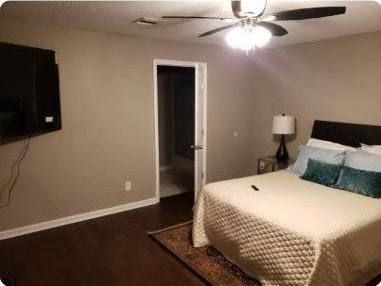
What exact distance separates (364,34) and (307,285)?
2971mm

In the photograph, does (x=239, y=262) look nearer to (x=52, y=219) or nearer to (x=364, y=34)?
(x=52, y=219)

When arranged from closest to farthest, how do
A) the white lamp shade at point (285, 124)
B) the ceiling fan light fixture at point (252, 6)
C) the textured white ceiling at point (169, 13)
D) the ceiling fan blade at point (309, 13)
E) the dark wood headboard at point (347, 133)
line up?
the ceiling fan light fixture at point (252, 6)
the ceiling fan blade at point (309, 13)
the textured white ceiling at point (169, 13)
the dark wood headboard at point (347, 133)
the white lamp shade at point (285, 124)

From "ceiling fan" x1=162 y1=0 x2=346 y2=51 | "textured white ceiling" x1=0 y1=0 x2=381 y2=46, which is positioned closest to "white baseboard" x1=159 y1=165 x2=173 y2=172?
"textured white ceiling" x1=0 y1=0 x2=381 y2=46

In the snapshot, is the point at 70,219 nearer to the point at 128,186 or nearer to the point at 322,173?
the point at 128,186

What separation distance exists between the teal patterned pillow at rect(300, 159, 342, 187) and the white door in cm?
160

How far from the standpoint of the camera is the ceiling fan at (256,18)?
1769 mm

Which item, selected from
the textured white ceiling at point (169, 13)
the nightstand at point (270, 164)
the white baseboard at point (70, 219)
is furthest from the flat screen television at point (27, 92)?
the nightstand at point (270, 164)

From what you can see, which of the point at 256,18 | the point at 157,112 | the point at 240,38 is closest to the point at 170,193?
the point at 157,112

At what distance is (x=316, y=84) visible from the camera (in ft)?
13.3

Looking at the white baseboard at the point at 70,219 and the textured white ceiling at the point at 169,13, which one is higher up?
the textured white ceiling at the point at 169,13

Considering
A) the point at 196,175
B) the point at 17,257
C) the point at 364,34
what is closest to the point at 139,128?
the point at 196,175

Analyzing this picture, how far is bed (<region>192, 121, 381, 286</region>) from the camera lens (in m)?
2.06

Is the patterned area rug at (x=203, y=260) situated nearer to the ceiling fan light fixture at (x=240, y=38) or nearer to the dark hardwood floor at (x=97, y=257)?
the dark hardwood floor at (x=97, y=257)

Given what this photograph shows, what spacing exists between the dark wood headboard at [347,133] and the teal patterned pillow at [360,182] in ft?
2.40
